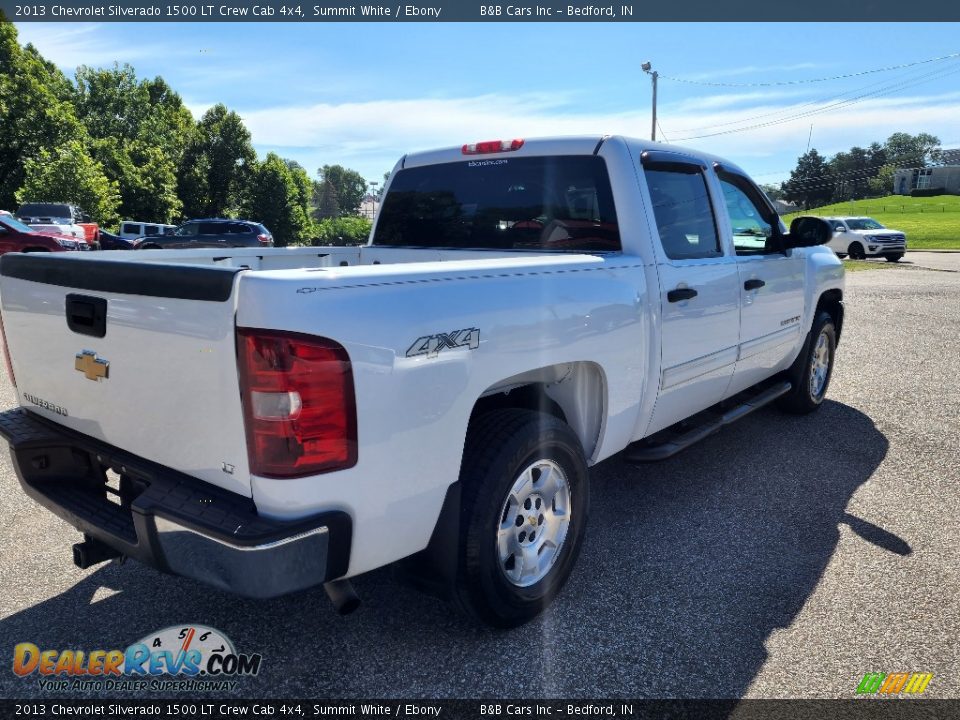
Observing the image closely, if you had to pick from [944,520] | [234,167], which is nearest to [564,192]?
[944,520]

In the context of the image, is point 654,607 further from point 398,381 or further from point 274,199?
point 274,199

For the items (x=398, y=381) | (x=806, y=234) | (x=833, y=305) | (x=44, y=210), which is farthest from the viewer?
(x=44, y=210)

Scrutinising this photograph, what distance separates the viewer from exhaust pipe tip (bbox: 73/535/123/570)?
2.60 meters

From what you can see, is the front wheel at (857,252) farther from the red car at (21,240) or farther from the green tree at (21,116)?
the green tree at (21,116)

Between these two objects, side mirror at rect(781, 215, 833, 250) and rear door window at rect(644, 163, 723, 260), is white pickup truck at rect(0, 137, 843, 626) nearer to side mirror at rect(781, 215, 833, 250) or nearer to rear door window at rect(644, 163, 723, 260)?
rear door window at rect(644, 163, 723, 260)

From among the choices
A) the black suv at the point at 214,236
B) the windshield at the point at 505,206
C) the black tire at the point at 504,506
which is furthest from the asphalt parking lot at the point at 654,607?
the black suv at the point at 214,236

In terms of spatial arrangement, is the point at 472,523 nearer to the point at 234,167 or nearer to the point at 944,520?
the point at 944,520

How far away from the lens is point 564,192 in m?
3.73

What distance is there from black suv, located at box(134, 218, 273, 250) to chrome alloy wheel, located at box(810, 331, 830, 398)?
61.8ft

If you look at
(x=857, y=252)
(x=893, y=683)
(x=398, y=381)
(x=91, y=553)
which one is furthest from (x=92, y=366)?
(x=857, y=252)

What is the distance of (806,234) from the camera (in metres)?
4.72

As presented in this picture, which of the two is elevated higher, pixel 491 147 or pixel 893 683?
pixel 491 147

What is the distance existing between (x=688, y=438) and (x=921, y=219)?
2805 inches

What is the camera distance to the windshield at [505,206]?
11.9 ft
